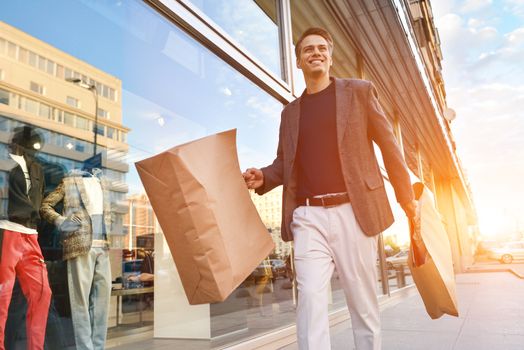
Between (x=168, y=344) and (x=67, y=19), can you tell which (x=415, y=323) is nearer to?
(x=168, y=344)

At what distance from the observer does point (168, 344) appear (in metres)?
3.78

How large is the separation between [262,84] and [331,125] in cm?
200

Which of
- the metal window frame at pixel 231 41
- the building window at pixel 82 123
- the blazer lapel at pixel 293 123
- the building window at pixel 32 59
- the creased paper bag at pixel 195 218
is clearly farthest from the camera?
the building window at pixel 82 123

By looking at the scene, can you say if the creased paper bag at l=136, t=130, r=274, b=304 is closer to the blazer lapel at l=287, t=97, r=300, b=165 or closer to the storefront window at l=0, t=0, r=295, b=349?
the blazer lapel at l=287, t=97, r=300, b=165

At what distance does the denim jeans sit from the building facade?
1.67 ft

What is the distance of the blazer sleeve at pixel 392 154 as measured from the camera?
189 centimetres

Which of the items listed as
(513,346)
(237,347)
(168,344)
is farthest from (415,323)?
(168,344)

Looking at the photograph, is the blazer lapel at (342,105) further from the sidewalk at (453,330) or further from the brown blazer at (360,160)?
the sidewalk at (453,330)

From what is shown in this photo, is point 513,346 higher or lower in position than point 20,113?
lower

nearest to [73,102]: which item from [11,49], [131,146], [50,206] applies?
[131,146]

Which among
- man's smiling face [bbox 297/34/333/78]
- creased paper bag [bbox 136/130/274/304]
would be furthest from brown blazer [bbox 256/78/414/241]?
creased paper bag [bbox 136/130/274/304]

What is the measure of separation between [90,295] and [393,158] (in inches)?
96.6

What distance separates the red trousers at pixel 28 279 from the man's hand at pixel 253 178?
1.66 metres

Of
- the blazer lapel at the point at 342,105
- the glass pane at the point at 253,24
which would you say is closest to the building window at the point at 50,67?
the glass pane at the point at 253,24
